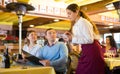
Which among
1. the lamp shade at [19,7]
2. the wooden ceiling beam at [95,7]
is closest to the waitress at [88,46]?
the lamp shade at [19,7]

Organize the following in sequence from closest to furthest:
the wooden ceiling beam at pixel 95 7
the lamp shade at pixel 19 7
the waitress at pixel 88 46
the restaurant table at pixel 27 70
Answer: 1. the restaurant table at pixel 27 70
2. the waitress at pixel 88 46
3. the lamp shade at pixel 19 7
4. the wooden ceiling beam at pixel 95 7

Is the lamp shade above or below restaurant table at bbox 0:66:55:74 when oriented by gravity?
above

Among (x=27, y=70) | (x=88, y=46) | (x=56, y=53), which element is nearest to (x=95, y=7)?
(x=56, y=53)

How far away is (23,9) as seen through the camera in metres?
3.78

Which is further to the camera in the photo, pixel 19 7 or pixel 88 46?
pixel 19 7

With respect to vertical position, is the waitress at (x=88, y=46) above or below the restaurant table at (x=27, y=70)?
above

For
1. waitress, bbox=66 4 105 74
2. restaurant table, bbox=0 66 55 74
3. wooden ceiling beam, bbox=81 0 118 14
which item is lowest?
restaurant table, bbox=0 66 55 74

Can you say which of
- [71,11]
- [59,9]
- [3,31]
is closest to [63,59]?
[71,11]

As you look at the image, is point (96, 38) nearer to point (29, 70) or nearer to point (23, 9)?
point (29, 70)

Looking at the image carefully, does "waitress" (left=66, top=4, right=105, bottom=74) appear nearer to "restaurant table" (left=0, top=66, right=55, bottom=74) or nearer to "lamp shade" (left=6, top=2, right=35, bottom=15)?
"restaurant table" (left=0, top=66, right=55, bottom=74)

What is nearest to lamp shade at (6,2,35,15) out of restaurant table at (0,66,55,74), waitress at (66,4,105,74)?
waitress at (66,4,105,74)

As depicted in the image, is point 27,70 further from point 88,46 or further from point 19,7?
point 19,7

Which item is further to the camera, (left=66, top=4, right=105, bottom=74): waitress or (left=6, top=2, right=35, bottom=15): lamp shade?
(left=6, top=2, right=35, bottom=15): lamp shade

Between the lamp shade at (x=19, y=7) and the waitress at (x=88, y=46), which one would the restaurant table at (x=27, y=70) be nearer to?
the waitress at (x=88, y=46)
